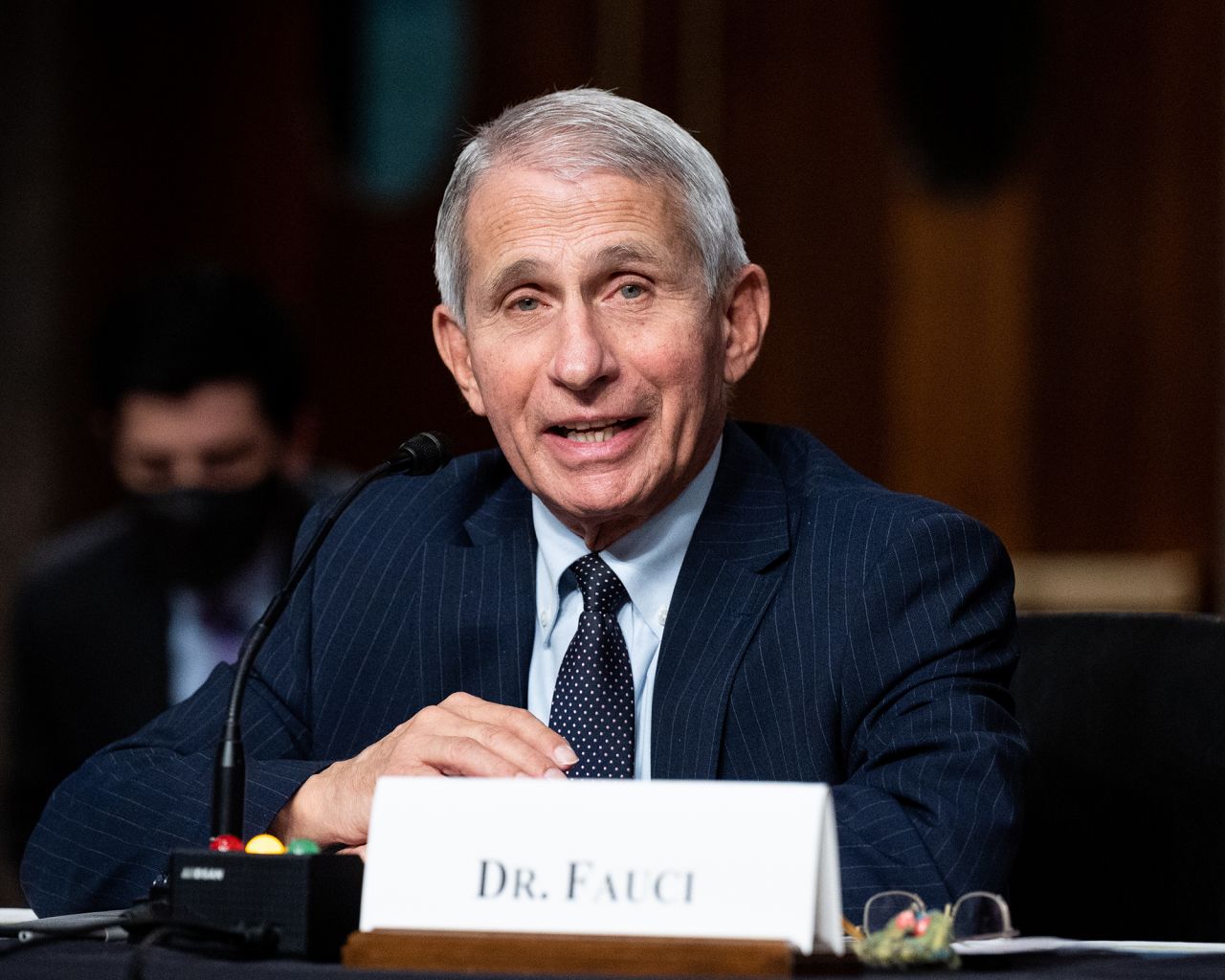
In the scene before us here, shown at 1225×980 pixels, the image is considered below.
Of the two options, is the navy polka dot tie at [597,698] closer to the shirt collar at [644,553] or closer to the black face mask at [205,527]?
the shirt collar at [644,553]

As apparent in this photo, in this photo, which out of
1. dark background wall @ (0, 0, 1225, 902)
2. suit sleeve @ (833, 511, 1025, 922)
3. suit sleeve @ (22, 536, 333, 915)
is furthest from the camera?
dark background wall @ (0, 0, 1225, 902)

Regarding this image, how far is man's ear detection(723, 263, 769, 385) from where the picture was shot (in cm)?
205

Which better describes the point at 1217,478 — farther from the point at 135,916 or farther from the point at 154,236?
the point at 135,916

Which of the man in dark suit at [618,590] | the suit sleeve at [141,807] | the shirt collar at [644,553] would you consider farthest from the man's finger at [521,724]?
the shirt collar at [644,553]

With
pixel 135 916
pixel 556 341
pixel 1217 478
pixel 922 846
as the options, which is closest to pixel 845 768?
pixel 922 846

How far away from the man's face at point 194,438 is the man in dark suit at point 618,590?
1406mm

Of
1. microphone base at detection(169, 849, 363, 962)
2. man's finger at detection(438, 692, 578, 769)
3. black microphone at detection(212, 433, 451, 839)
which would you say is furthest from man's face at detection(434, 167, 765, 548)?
microphone base at detection(169, 849, 363, 962)

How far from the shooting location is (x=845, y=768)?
184 centimetres

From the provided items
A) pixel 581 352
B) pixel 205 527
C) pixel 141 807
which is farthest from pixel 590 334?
pixel 205 527

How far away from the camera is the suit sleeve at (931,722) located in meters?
1.57

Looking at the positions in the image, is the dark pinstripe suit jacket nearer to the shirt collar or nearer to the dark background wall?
the shirt collar

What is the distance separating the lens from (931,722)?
1.71 meters

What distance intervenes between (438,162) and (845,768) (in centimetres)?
351

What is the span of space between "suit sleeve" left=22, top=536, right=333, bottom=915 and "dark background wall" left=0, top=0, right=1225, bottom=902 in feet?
9.25
